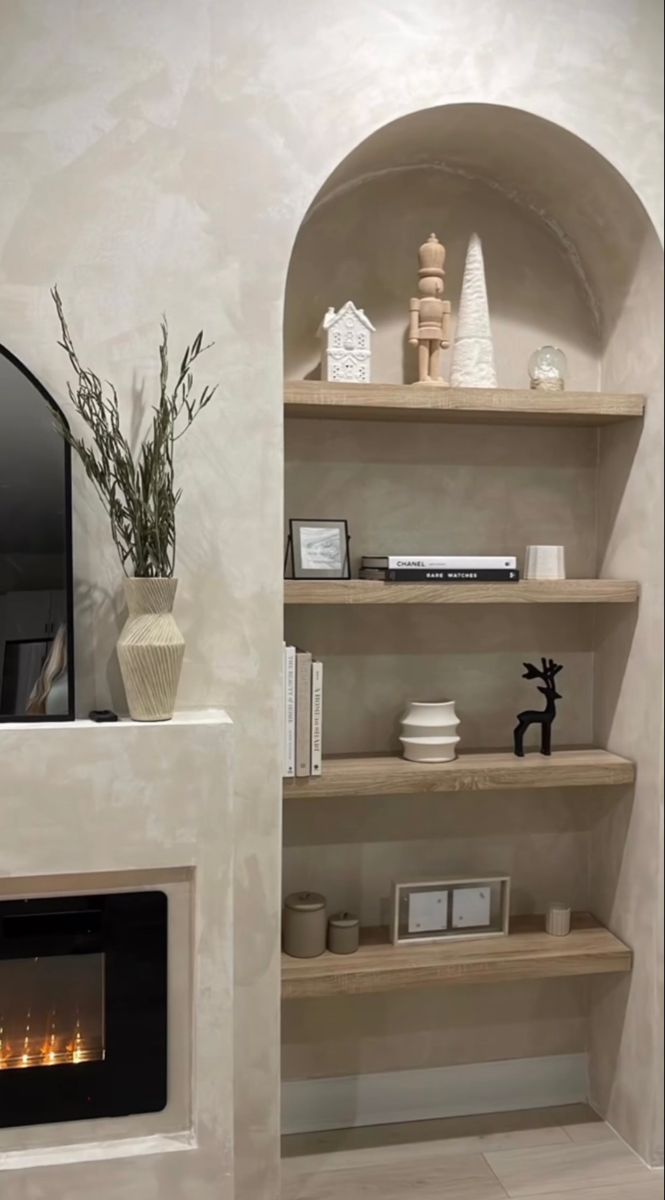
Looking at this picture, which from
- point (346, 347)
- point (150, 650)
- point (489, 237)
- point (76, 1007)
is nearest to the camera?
point (150, 650)

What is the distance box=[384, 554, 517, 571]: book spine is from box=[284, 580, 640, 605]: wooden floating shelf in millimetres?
39

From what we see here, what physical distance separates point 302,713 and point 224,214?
1028 millimetres

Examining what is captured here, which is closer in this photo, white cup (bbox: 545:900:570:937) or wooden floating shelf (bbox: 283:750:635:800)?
wooden floating shelf (bbox: 283:750:635:800)

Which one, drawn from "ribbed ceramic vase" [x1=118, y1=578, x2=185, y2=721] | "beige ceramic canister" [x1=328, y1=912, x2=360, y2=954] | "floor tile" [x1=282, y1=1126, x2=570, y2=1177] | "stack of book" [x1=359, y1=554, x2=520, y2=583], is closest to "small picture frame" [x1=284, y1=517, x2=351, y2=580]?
"stack of book" [x1=359, y1=554, x2=520, y2=583]

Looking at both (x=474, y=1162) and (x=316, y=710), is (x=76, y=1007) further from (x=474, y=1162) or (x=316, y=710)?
(x=474, y=1162)

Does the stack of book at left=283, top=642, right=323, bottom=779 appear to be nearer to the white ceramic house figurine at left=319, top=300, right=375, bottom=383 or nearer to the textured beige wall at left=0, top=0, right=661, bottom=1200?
the textured beige wall at left=0, top=0, right=661, bottom=1200

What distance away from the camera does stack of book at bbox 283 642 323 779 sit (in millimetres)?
2145

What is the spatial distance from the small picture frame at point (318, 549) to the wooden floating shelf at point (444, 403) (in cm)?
25

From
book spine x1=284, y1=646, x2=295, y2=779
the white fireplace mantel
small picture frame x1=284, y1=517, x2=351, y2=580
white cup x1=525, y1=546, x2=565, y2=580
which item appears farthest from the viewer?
white cup x1=525, y1=546, x2=565, y2=580

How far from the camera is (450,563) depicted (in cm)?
226

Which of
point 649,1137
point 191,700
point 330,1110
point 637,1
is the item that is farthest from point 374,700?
point 637,1

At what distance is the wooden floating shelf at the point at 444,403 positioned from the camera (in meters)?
2.16

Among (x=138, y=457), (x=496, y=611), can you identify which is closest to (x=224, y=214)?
(x=138, y=457)

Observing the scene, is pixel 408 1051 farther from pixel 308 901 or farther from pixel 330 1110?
pixel 308 901
